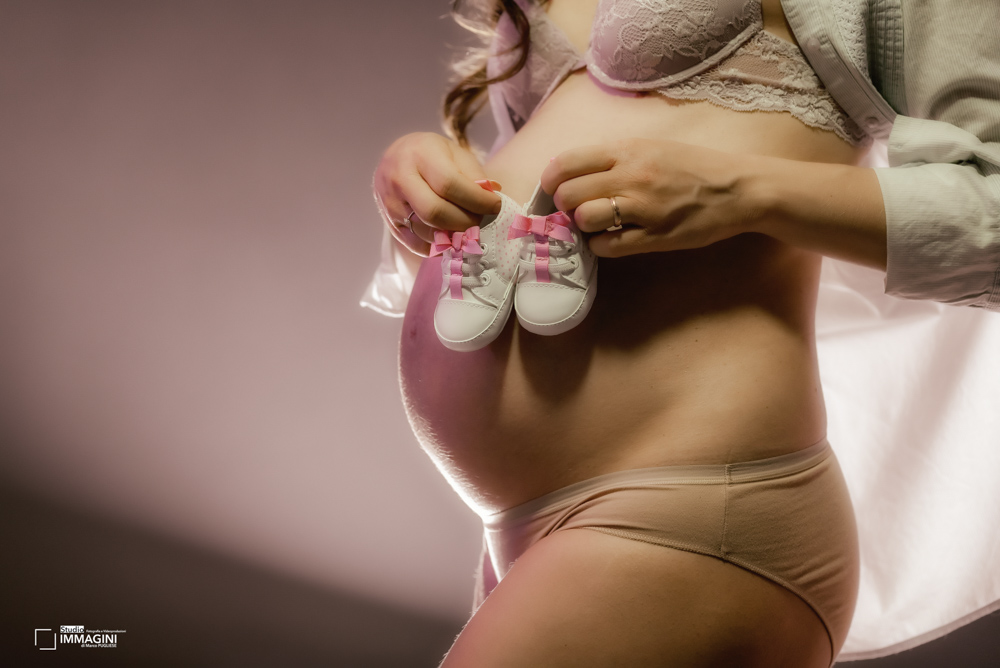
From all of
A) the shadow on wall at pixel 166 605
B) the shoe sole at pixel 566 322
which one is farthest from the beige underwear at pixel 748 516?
the shadow on wall at pixel 166 605

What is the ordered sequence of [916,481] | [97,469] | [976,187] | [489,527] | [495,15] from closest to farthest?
[976,187] < [489,527] < [495,15] < [916,481] < [97,469]

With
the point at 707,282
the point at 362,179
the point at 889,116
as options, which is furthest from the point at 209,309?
the point at 889,116

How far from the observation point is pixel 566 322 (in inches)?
21.1

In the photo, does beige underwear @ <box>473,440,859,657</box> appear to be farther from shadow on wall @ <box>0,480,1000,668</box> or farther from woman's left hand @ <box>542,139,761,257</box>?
shadow on wall @ <box>0,480,1000,668</box>

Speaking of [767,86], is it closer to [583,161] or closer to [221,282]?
[583,161]

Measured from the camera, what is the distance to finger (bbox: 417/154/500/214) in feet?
1.83

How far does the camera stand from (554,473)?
590 mm

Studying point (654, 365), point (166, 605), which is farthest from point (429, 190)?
point (166, 605)

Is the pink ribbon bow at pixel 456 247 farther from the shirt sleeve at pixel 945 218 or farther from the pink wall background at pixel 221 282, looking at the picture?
the pink wall background at pixel 221 282

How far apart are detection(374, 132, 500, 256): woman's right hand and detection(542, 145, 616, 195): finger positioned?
7cm

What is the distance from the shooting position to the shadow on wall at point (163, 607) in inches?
63.1

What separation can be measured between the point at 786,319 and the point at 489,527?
0.36 metres

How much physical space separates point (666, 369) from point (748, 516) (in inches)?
5.2

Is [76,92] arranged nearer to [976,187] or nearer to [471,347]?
[471,347]
